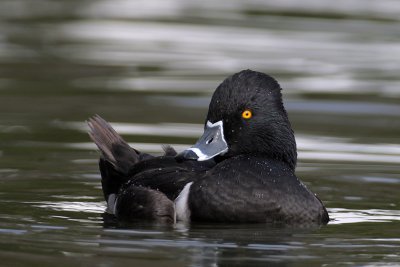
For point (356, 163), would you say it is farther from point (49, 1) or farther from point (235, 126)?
point (49, 1)

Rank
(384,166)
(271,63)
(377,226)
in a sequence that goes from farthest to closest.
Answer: (271,63) < (384,166) < (377,226)

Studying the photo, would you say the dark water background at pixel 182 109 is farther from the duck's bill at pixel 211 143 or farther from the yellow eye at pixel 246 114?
the yellow eye at pixel 246 114

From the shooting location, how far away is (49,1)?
2403 centimetres

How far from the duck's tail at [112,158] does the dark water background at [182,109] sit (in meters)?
0.20

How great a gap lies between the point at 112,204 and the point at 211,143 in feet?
2.92

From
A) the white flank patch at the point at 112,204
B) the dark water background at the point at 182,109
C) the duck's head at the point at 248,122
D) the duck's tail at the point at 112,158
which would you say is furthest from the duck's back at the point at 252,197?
the duck's tail at the point at 112,158

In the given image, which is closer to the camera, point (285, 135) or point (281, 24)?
point (285, 135)

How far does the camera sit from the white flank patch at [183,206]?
8.73m

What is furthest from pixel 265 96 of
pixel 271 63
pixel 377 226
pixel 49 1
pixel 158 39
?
pixel 49 1

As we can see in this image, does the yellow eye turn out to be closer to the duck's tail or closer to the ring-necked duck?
the ring-necked duck

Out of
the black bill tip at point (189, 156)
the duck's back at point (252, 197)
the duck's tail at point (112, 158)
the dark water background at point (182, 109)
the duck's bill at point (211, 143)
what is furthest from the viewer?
the duck's tail at point (112, 158)

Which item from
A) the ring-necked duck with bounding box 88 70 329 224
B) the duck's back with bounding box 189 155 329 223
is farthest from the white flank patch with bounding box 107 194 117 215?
the duck's back with bounding box 189 155 329 223

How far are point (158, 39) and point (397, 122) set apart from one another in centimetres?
673

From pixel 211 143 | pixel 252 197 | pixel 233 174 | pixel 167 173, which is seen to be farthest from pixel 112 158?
pixel 252 197
